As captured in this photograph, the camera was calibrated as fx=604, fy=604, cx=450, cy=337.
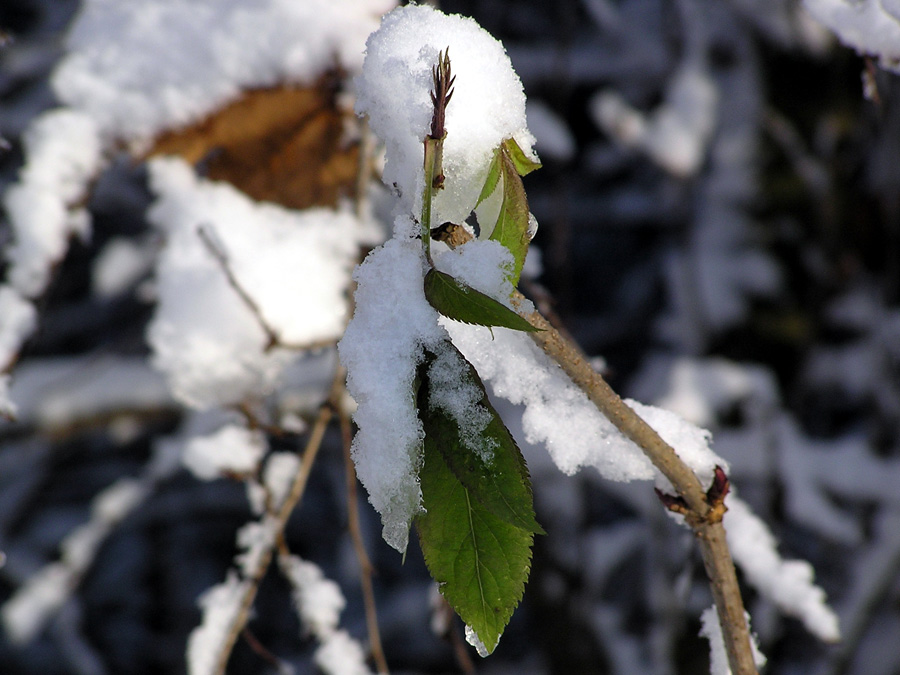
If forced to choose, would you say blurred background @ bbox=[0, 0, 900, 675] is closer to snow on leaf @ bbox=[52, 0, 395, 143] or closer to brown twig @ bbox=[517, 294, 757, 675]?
snow on leaf @ bbox=[52, 0, 395, 143]

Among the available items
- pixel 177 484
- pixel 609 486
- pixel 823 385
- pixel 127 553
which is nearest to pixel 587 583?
pixel 609 486

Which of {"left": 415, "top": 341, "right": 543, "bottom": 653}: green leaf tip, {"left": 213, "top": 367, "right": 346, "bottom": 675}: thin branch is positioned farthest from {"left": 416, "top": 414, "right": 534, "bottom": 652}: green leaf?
{"left": 213, "top": 367, "right": 346, "bottom": 675}: thin branch

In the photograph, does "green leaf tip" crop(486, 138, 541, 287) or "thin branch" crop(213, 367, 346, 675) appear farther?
"thin branch" crop(213, 367, 346, 675)

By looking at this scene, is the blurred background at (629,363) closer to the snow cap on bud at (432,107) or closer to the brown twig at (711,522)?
the brown twig at (711,522)

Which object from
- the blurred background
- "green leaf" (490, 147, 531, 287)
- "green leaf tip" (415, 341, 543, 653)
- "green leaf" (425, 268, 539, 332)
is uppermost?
"green leaf" (490, 147, 531, 287)

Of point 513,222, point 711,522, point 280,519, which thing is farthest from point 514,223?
point 280,519

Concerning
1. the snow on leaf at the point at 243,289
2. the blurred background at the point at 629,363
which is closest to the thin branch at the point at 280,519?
→ the snow on leaf at the point at 243,289
